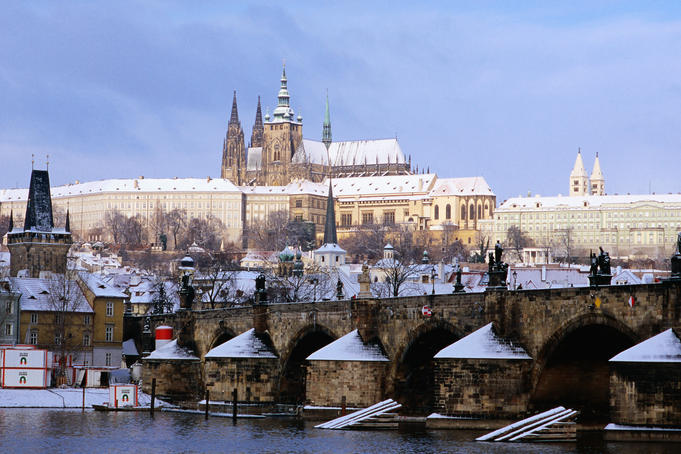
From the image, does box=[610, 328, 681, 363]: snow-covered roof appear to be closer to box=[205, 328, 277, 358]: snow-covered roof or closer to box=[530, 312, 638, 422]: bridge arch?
box=[530, 312, 638, 422]: bridge arch

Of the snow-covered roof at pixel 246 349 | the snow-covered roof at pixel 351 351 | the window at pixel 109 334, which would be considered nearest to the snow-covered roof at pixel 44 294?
the window at pixel 109 334

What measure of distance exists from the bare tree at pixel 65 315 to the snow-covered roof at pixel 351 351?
42.8m

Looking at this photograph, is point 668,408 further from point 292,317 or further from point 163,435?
point 292,317

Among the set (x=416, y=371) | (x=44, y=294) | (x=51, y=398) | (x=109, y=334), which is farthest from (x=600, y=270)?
(x=44, y=294)

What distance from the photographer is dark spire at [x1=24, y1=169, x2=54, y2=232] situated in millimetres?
120963

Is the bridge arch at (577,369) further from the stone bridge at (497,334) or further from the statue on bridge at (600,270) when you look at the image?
the statue on bridge at (600,270)

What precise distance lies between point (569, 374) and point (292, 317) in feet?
60.6

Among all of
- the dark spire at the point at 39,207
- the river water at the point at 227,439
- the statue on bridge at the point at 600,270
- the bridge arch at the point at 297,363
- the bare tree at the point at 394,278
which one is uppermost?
the dark spire at the point at 39,207

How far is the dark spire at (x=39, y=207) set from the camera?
121 meters

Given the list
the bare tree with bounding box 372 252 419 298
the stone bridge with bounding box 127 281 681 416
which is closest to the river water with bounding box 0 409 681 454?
the stone bridge with bounding box 127 281 681 416

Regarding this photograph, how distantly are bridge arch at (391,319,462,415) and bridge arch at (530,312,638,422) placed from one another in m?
6.68

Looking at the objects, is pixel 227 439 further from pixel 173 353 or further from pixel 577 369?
pixel 173 353

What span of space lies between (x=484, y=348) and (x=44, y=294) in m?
58.2

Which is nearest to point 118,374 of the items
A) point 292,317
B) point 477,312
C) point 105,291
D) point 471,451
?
point 105,291
